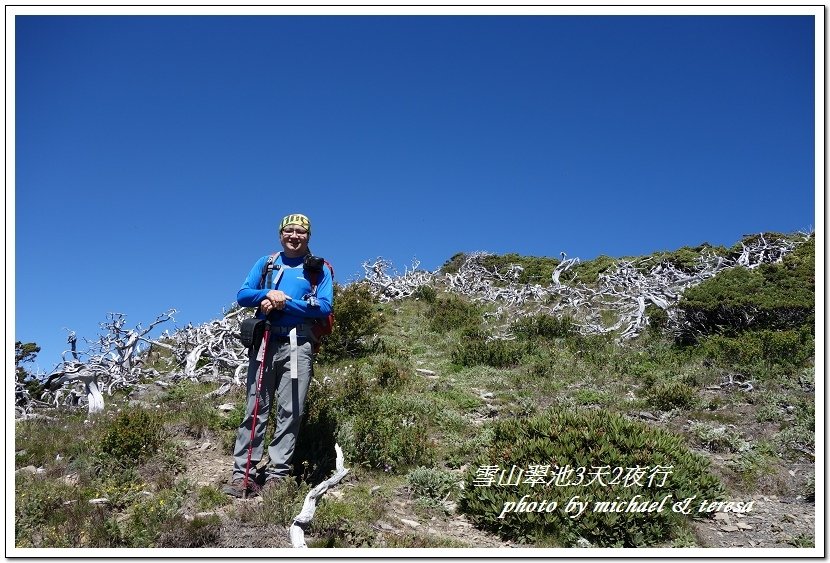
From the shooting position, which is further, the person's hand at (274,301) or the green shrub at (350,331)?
the green shrub at (350,331)

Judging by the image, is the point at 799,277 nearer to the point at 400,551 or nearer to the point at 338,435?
the point at 338,435

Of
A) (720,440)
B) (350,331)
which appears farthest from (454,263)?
(720,440)

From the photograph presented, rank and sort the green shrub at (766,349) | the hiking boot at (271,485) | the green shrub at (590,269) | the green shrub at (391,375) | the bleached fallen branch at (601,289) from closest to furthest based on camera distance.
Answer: the hiking boot at (271,485) < the green shrub at (391,375) < the green shrub at (766,349) < the bleached fallen branch at (601,289) < the green shrub at (590,269)

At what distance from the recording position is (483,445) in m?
6.00

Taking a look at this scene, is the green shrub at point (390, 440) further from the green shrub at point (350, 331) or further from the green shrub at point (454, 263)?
the green shrub at point (454, 263)

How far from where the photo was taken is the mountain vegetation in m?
4.15

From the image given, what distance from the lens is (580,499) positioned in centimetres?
427

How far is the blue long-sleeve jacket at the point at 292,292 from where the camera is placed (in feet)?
15.9

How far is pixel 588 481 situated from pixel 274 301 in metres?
3.22

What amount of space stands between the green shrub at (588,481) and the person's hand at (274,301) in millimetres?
2375

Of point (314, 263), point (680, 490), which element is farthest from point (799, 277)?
point (314, 263)

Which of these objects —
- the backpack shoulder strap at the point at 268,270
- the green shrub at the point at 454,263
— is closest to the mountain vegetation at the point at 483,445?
the backpack shoulder strap at the point at 268,270

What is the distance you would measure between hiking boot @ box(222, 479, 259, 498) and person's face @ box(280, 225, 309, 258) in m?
2.23

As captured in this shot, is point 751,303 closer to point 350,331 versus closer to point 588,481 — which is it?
point 350,331
